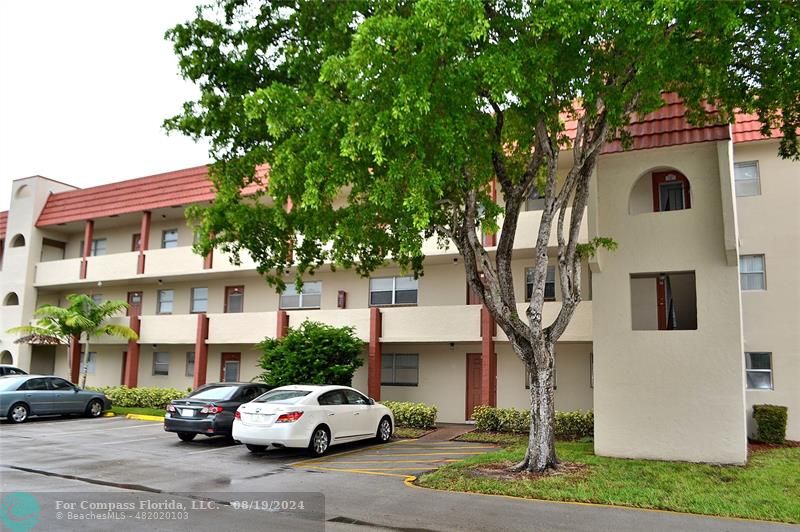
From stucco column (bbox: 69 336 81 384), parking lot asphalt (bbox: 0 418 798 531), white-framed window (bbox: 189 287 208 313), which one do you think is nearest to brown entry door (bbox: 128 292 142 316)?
stucco column (bbox: 69 336 81 384)

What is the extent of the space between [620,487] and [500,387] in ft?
33.9

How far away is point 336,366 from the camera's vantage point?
63.1ft

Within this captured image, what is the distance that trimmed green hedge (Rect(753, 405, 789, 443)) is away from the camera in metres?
15.5

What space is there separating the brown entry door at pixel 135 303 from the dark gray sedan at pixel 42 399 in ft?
21.9

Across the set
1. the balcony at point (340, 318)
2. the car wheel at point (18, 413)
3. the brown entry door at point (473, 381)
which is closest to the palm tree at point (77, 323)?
the car wheel at point (18, 413)

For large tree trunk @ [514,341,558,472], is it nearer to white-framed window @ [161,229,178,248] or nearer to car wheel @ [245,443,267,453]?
car wheel @ [245,443,267,453]

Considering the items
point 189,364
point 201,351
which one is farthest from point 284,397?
point 189,364

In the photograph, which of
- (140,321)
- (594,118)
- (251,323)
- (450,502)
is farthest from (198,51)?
(140,321)

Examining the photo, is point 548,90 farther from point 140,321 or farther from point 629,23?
point 140,321

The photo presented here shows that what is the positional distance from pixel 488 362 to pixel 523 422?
2.29m

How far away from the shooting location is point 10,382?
19906 millimetres

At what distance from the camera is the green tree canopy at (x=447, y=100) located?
907 centimetres

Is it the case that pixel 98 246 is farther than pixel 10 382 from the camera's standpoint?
Yes

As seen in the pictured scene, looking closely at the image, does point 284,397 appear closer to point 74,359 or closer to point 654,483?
point 654,483
